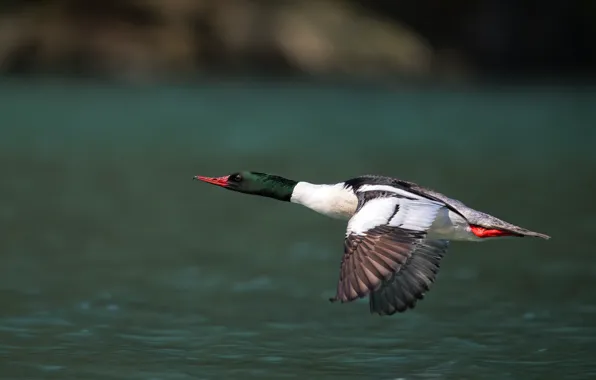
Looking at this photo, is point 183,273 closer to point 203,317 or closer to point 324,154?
point 203,317

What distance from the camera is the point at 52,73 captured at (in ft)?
207

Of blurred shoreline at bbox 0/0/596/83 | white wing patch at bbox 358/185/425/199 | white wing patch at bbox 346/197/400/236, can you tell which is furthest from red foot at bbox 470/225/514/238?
blurred shoreline at bbox 0/0/596/83

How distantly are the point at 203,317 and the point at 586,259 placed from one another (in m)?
5.62

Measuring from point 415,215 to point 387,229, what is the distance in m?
0.42

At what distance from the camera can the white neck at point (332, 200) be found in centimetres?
1094

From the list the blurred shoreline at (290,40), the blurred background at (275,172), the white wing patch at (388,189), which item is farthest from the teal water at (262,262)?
the blurred shoreline at (290,40)

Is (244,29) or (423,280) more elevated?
(244,29)

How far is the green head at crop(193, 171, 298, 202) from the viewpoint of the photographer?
11.8m

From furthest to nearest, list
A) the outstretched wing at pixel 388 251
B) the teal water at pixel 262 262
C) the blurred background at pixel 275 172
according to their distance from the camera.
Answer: the blurred background at pixel 275 172
the teal water at pixel 262 262
the outstretched wing at pixel 388 251

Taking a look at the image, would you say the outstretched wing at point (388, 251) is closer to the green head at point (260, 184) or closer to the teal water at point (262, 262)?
the teal water at point (262, 262)

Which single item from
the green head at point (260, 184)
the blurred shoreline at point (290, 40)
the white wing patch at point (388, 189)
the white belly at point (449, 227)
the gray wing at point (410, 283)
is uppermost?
the blurred shoreline at point (290, 40)

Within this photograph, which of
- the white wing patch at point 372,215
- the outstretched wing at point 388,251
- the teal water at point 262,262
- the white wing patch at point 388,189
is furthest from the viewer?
the teal water at point 262,262

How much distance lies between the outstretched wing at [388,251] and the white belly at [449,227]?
0.43 feet

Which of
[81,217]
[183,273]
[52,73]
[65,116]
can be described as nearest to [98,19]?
[52,73]
